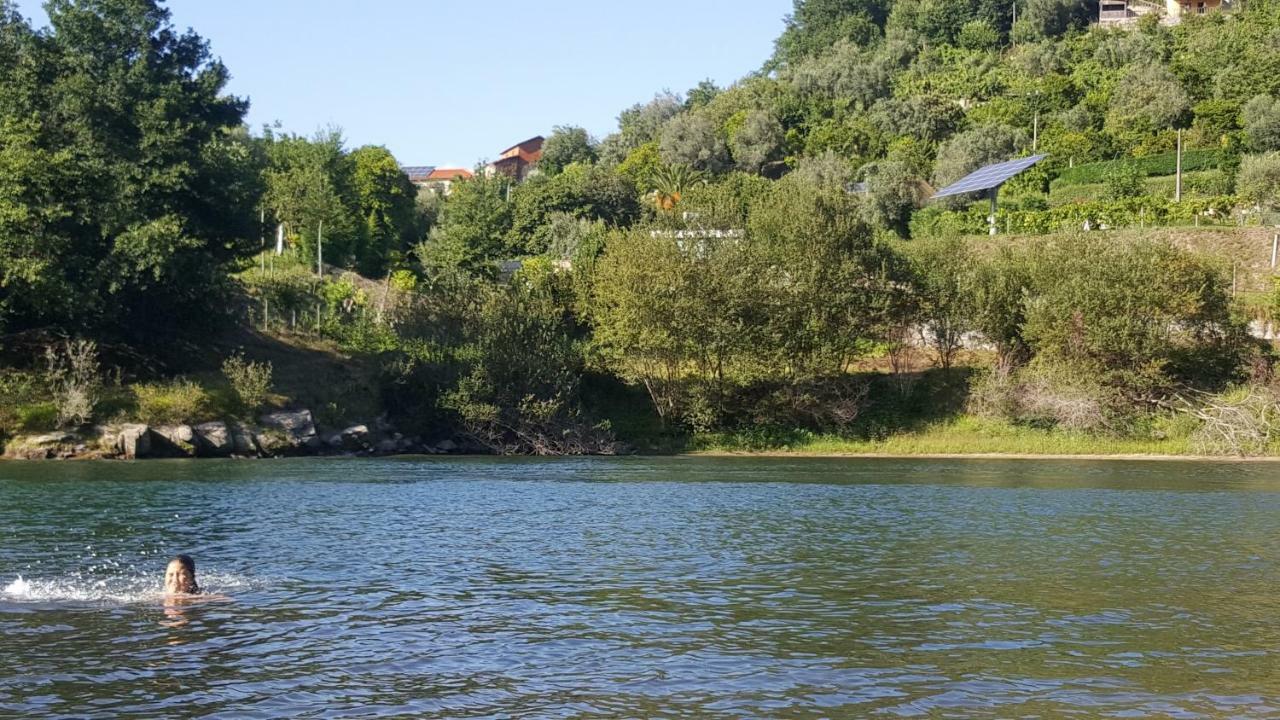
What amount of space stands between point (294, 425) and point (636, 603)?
1509 inches

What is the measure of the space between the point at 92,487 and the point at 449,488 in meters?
11.9

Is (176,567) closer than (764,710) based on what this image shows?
No

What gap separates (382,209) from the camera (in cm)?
10981

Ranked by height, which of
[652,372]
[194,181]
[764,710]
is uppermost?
[194,181]

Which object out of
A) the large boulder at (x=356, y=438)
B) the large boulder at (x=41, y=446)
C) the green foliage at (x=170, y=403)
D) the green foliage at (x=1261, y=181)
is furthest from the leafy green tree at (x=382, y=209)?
the green foliage at (x=1261, y=181)

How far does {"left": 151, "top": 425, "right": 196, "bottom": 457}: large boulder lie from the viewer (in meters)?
52.3

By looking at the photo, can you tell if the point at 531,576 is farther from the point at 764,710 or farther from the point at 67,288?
the point at 67,288

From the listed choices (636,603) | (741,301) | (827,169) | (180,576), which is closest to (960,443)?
(741,301)

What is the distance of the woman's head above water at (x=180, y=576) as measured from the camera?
2117 cm

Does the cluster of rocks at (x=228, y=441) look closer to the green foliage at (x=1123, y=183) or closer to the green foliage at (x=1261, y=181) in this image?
the green foliage at (x=1123, y=183)

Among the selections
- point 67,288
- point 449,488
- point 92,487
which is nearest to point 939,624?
point 449,488

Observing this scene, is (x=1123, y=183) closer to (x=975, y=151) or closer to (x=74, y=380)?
(x=975, y=151)

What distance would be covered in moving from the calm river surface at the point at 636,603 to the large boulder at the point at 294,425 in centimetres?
1494

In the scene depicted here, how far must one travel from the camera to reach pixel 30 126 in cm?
5375
